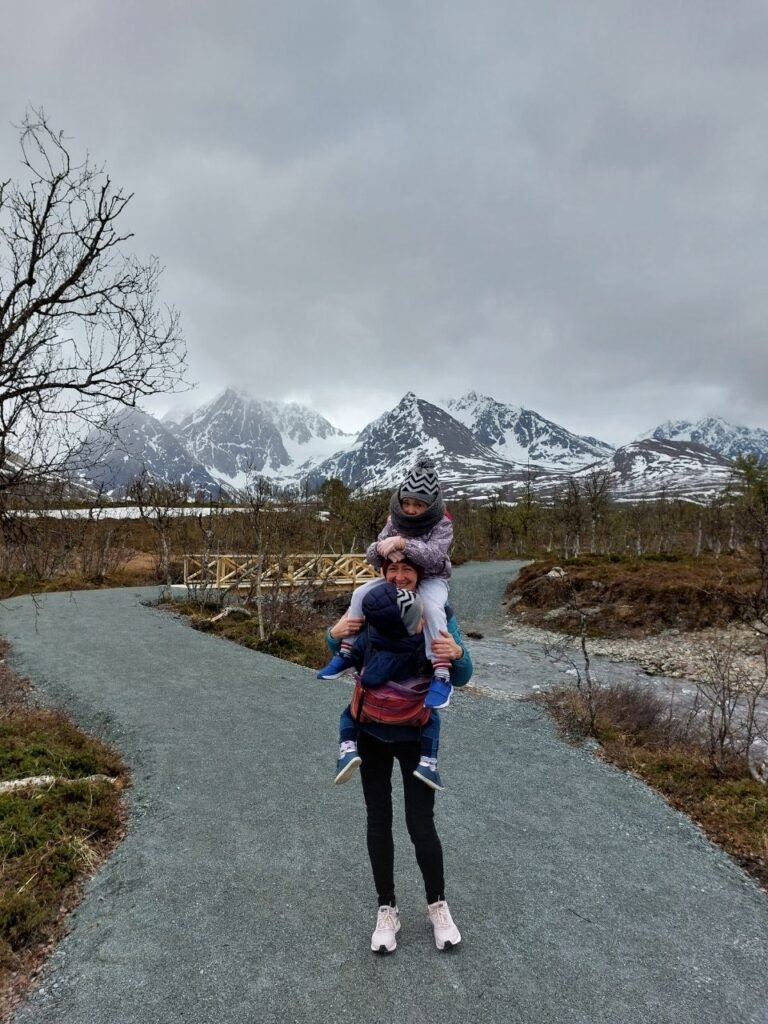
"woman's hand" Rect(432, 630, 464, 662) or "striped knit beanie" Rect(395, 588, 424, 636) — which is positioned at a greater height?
"striped knit beanie" Rect(395, 588, 424, 636)

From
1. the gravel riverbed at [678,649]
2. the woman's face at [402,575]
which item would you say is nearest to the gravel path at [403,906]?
the woman's face at [402,575]

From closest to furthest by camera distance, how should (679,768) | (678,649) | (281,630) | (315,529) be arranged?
1. (679,768)
2. (281,630)
3. (678,649)
4. (315,529)

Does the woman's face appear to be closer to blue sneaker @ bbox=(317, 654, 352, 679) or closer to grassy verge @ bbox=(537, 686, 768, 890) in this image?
blue sneaker @ bbox=(317, 654, 352, 679)

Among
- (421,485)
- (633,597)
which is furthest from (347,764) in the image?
(633,597)

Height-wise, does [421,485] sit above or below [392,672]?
above

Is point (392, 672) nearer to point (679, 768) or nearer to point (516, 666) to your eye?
point (679, 768)

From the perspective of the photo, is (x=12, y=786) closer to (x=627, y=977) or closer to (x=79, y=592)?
(x=627, y=977)

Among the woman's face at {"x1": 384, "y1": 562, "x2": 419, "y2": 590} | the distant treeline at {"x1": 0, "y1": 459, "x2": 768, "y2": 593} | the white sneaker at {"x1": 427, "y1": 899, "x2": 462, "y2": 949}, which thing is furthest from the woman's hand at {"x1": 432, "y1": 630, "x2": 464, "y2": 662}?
the distant treeline at {"x1": 0, "y1": 459, "x2": 768, "y2": 593}

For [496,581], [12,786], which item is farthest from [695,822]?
[496,581]

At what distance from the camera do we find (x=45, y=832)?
4105mm

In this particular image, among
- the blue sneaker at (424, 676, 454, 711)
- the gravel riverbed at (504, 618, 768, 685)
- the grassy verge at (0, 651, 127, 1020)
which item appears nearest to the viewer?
the blue sneaker at (424, 676, 454, 711)

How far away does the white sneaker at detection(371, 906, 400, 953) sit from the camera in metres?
2.94

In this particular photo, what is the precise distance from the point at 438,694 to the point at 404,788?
0.66 meters

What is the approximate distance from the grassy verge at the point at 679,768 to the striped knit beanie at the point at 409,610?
373 centimetres
